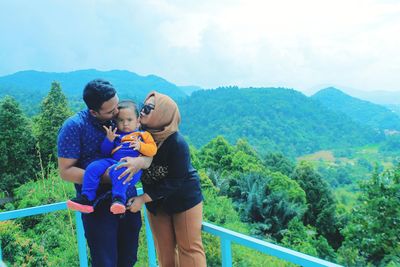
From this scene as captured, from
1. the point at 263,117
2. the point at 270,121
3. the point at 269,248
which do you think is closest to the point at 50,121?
the point at 269,248

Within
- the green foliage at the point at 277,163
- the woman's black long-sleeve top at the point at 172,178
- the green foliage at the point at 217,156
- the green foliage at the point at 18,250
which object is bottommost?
the green foliage at the point at 277,163

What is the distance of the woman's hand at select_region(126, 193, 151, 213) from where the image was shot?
1.50m

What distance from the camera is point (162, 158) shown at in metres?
1.54

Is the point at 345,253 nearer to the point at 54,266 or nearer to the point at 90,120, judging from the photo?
the point at 54,266

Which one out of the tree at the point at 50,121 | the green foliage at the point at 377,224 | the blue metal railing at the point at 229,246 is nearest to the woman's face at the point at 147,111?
the blue metal railing at the point at 229,246

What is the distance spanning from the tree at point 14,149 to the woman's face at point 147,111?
34.0 ft

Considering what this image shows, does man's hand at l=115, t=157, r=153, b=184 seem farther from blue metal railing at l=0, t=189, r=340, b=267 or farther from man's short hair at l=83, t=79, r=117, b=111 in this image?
blue metal railing at l=0, t=189, r=340, b=267

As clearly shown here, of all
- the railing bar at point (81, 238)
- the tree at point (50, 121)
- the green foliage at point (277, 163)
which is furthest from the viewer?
the green foliage at point (277, 163)

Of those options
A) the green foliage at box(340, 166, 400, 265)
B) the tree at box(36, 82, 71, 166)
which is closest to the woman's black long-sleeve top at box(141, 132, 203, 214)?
the tree at box(36, 82, 71, 166)

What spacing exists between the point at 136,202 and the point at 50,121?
11.3 metres

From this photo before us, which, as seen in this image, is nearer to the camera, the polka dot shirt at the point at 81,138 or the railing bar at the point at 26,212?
the polka dot shirt at the point at 81,138

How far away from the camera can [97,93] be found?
4.69 ft

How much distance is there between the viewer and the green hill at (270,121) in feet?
134

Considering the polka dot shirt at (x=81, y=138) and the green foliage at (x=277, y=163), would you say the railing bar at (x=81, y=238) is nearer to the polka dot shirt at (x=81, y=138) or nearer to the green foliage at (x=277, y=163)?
the polka dot shirt at (x=81, y=138)
